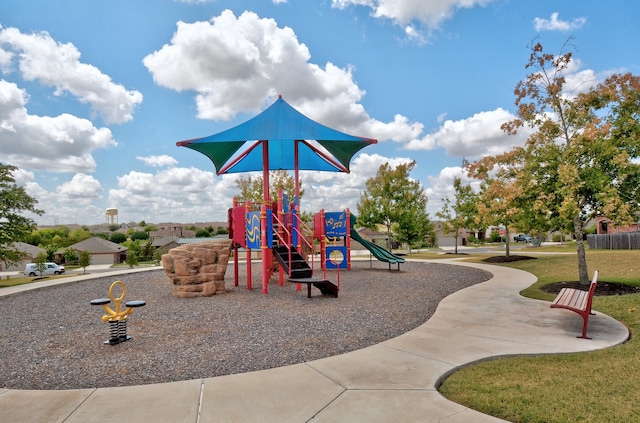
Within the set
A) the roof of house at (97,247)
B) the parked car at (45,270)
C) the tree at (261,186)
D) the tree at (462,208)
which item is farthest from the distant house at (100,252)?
the tree at (462,208)

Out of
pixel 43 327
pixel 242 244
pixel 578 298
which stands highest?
pixel 242 244

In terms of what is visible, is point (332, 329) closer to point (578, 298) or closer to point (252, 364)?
point (252, 364)

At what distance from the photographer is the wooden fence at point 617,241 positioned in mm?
30328

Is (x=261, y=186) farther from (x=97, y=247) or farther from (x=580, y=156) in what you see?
(x=97, y=247)

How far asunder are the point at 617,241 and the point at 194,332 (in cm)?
3670

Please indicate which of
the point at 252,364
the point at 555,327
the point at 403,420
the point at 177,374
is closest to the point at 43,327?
the point at 177,374

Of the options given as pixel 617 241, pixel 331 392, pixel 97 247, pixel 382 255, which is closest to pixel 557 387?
pixel 331 392

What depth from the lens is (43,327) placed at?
28.0 feet

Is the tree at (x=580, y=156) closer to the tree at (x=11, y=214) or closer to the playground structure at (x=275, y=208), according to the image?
the playground structure at (x=275, y=208)

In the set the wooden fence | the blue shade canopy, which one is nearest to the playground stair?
the blue shade canopy

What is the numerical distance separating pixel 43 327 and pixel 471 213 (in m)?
28.3

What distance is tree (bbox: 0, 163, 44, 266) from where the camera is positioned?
909 inches

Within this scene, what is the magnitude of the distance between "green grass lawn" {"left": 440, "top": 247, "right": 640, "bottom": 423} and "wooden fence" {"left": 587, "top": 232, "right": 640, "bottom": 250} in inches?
1230

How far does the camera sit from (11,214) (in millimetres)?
23344
